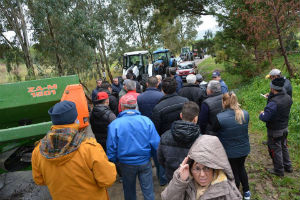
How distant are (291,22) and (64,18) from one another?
11.8 m

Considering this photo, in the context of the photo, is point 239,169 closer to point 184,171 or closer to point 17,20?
point 184,171

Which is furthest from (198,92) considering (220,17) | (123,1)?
(123,1)

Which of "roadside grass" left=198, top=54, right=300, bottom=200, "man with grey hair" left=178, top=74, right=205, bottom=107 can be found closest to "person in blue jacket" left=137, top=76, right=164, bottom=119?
"man with grey hair" left=178, top=74, right=205, bottom=107

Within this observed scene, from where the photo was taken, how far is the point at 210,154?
1.48 meters

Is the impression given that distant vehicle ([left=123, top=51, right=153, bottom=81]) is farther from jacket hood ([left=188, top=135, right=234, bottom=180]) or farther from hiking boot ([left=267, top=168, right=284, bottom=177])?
jacket hood ([left=188, top=135, right=234, bottom=180])

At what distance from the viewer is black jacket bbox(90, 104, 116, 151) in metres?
3.46

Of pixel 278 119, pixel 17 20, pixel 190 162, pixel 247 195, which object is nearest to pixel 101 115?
pixel 190 162

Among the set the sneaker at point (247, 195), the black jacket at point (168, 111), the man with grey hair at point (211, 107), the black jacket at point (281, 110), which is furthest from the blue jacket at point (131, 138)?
the black jacket at point (281, 110)

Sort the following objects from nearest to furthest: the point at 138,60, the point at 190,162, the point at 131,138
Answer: the point at 190,162 → the point at 131,138 → the point at 138,60

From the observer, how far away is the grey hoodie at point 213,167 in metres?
1.48

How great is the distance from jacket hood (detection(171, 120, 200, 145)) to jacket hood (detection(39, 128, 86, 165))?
90 cm

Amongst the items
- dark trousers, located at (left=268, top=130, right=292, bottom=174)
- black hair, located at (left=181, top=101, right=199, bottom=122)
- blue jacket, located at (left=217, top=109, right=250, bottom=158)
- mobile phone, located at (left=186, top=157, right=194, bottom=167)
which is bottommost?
dark trousers, located at (left=268, top=130, right=292, bottom=174)

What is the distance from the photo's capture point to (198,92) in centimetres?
439

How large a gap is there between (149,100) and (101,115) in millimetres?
1021
